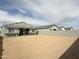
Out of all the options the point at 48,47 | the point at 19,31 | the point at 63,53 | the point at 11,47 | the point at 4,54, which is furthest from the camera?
the point at 19,31

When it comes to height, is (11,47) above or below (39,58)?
above

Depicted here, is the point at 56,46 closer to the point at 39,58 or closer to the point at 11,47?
the point at 39,58

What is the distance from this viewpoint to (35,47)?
430 inches

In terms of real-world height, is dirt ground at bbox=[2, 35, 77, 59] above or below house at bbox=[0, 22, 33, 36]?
below

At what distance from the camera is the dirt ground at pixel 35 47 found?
909 cm

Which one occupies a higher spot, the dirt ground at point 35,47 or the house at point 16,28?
the house at point 16,28

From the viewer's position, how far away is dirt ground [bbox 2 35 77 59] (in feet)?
29.8

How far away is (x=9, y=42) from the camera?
30.7 feet

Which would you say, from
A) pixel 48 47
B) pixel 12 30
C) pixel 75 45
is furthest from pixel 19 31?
pixel 75 45

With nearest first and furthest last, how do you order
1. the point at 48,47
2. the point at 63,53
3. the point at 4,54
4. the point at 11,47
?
the point at 4,54 → the point at 11,47 → the point at 63,53 → the point at 48,47

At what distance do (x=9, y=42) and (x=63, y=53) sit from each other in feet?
13.5

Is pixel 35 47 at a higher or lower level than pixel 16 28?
lower

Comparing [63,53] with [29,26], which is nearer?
[63,53]

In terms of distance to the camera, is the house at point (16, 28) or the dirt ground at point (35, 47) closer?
the dirt ground at point (35, 47)
